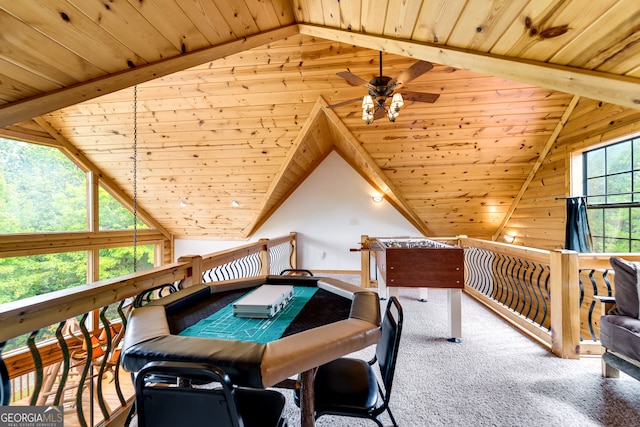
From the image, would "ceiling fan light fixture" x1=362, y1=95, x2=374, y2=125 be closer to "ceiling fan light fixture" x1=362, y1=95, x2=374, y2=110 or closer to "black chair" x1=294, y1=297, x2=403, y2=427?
"ceiling fan light fixture" x1=362, y1=95, x2=374, y2=110

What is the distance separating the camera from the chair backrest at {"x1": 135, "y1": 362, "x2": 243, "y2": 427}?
2.59 feet

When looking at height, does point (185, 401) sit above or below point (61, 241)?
below

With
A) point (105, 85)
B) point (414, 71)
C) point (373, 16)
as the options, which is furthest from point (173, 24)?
point (414, 71)

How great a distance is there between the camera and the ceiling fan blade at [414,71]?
6.78 feet

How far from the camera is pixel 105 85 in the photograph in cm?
152

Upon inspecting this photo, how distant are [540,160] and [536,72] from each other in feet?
11.7

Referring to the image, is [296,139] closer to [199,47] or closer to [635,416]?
[199,47]

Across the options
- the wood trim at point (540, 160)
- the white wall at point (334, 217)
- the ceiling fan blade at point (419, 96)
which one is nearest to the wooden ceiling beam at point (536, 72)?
the ceiling fan blade at point (419, 96)

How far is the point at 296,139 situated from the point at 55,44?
2.85 m

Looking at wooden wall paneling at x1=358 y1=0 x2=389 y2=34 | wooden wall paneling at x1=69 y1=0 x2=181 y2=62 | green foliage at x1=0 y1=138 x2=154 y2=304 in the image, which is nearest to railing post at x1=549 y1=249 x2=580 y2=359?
wooden wall paneling at x1=358 y1=0 x2=389 y2=34

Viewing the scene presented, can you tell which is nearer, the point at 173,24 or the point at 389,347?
the point at 389,347

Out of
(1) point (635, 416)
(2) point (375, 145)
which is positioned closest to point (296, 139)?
(2) point (375, 145)

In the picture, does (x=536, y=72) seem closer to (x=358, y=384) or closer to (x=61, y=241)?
(x=358, y=384)

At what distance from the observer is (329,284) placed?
1.87m
